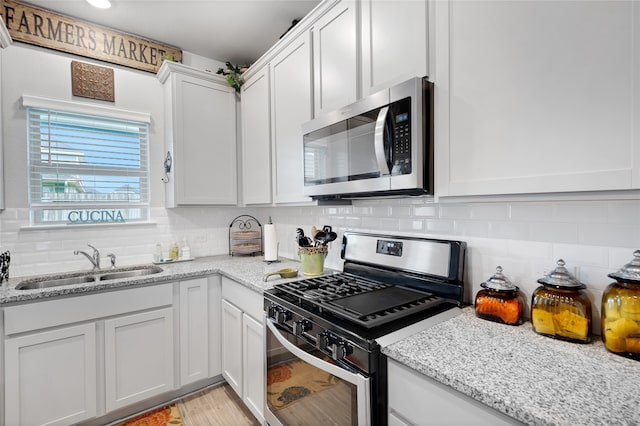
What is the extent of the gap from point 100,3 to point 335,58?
5.66 ft

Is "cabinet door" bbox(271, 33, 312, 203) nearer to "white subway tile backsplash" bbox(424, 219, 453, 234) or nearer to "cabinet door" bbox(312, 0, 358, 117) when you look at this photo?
"cabinet door" bbox(312, 0, 358, 117)

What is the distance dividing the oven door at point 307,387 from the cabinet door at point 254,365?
0.36 ft

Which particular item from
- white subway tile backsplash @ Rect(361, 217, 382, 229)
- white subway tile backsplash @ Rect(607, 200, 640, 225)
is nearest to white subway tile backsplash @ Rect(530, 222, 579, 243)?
white subway tile backsplash @ Rect(607, 200, 640, 225)

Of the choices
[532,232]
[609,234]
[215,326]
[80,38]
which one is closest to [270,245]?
[215,326]

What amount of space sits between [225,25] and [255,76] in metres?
0.42

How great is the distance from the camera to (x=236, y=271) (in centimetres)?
212

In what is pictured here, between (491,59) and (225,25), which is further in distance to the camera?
(225,25)

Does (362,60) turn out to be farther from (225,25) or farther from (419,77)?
(225,25)

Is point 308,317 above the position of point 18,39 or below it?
below

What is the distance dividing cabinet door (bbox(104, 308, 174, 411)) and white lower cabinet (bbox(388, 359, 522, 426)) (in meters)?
1.68

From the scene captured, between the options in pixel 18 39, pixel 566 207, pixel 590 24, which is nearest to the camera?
pixel 590 24

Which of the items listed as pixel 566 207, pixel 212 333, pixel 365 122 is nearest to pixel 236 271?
pixel 212 333

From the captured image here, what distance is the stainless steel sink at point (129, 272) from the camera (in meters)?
2.24

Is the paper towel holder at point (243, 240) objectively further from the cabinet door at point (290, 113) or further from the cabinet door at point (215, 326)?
the cabinet door at point (290, 113)
